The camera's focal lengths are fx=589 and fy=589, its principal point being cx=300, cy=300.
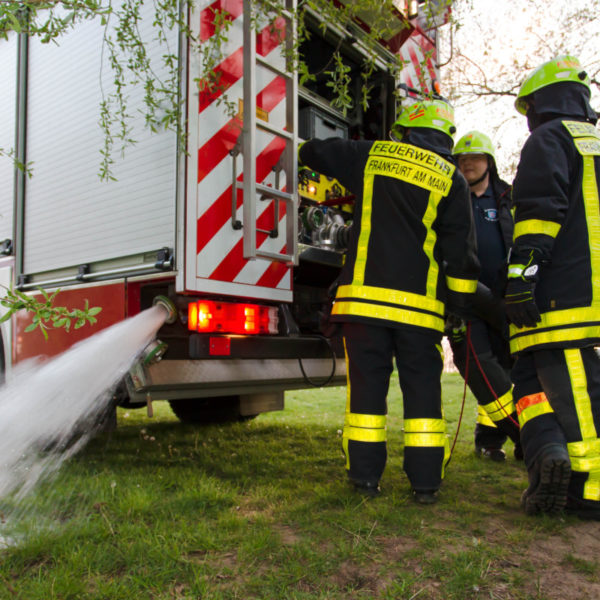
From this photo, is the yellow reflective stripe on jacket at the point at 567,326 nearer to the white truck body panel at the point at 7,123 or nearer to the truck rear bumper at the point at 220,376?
the truck rear bumper at the point at 220,376

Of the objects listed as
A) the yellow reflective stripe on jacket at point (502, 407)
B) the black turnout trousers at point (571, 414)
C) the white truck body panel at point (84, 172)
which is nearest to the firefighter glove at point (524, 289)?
the black turnout trousers at point (571, 414)

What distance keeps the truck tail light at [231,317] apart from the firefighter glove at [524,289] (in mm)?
1294

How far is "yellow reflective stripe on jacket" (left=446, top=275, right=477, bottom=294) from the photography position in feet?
9.91

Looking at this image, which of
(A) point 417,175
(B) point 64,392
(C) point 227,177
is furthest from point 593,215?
(B) point 64,392

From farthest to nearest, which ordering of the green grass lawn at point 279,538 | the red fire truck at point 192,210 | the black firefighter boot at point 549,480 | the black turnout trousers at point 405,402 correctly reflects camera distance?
the red fire truck at point 192,210, the black turnout trousers at point 405,402, the black firefighter boot at point 549,480, the green grass lawn at point 279,538

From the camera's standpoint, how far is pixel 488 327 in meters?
3.72

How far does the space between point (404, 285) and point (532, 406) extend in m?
0.81

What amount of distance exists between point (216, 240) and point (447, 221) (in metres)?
1.19

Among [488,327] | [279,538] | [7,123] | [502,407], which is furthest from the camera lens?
[7,123]

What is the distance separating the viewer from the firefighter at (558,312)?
2.54m

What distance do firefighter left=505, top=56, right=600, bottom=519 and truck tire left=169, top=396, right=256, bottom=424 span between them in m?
2.81

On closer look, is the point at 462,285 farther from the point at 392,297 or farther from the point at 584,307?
the point at 584,307

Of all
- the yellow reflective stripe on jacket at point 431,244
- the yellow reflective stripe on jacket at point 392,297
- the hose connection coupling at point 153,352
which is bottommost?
the hose connection coupling at point 153,352

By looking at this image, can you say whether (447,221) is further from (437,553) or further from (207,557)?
(207,557)
